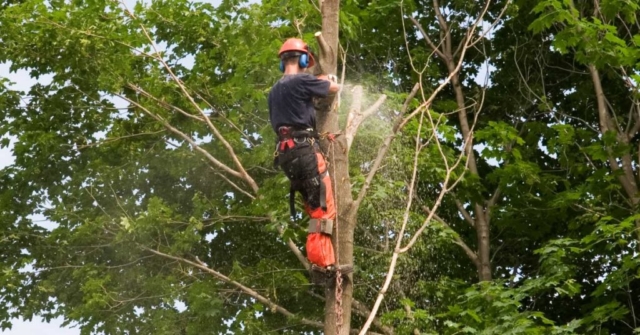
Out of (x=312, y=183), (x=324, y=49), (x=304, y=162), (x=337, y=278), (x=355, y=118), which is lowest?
(x=337, y=278)

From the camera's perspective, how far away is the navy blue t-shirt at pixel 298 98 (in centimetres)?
678

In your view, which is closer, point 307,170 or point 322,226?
point 322,226

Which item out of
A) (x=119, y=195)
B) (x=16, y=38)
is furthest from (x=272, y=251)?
(x=16, y=38)

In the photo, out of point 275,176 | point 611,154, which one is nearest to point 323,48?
point 275,176

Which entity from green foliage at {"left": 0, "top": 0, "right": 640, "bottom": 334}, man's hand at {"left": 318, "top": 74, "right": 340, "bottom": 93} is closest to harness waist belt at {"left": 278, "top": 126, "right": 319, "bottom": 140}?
man's hand at {"left": 318, "top": 74, "right": 340, "bottom": 93}

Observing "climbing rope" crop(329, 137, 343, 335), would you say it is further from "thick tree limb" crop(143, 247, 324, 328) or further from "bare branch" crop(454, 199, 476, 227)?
"bare branch" crop(454, 199, 476, 227)

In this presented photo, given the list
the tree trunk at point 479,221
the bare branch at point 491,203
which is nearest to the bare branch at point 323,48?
the tree trunk at point 479,221

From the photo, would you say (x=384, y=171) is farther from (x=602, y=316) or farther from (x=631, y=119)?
(x=631, y=119)

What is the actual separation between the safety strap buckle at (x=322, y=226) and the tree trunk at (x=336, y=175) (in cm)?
7

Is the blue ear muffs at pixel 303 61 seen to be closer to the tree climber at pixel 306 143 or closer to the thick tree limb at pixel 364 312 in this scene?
the tree climber at pixel 306 143

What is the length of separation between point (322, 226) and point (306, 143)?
23.4 inches

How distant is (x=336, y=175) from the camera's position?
6766mm

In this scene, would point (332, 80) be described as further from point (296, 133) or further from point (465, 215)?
point (465, 215)

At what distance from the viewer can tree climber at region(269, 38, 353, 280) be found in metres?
6.64
